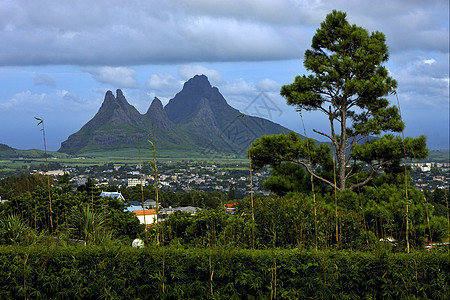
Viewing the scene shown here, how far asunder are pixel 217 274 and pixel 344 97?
8880 millimetres

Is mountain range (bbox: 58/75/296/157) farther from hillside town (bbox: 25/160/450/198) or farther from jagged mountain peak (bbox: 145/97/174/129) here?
hillside town (bbox: 25/160/450/198)

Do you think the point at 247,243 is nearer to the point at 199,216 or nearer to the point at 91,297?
the point at 199,216

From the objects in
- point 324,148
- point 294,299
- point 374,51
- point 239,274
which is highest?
point 374,51

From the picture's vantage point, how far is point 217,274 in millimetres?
4824

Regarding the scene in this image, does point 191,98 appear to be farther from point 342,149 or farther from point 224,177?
point 342,149

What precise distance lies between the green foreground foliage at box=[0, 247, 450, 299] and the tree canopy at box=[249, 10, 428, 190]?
7.14m

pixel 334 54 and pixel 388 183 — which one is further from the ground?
pixel 334 54

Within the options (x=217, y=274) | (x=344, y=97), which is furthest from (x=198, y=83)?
(x=217, y=274)

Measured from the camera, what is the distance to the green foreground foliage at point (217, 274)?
187 inches

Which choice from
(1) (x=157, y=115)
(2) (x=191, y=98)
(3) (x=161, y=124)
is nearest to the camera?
(3) (x=161, y=124)

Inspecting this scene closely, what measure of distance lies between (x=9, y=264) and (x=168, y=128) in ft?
448

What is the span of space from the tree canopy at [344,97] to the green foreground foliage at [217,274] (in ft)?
23.4

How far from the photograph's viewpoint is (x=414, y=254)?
4.82 metres

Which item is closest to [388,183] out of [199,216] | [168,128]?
[199,216]
